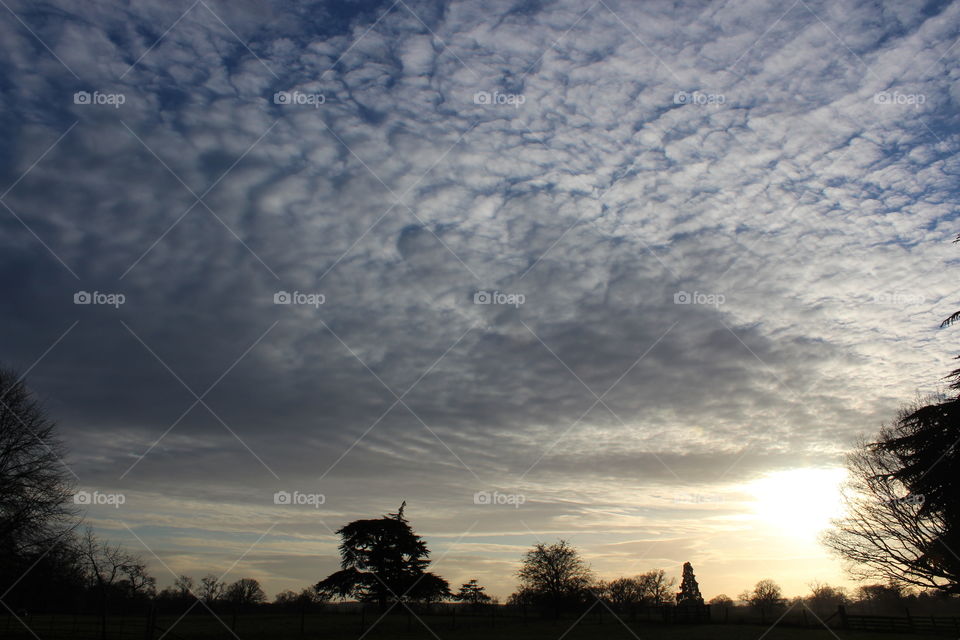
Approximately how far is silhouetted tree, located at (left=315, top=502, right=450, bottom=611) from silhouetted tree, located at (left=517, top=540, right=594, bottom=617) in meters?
11.7

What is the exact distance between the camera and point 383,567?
2254 inches

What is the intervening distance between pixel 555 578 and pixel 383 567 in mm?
19474

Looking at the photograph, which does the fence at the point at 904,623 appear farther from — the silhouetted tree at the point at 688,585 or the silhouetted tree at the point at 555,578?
the silhouetted tree at the point at 688,585

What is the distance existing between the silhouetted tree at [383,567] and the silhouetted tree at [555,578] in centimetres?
1174

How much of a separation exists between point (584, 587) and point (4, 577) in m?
52.4

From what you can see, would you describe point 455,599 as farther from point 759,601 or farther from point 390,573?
point 759,601

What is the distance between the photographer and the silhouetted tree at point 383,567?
182 feet

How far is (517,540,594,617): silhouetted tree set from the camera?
2431 inches

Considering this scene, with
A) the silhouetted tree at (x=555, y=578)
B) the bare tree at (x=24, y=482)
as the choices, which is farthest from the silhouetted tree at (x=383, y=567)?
the bare tree at (x=24, y=482)

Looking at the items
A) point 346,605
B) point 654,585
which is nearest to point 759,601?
point 654,585

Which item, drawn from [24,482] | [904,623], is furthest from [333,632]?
[904,623]

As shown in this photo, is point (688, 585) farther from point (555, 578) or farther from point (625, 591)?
point (555, 578)

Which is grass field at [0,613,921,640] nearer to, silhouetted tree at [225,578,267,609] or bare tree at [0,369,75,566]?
bare tree at [0,369,75,566]

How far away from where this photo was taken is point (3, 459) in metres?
27.7
